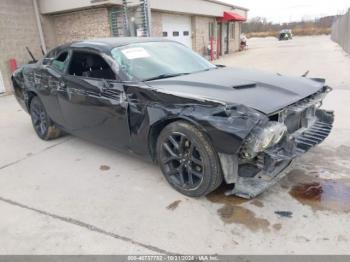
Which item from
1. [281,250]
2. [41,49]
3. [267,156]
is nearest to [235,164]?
[267,156]

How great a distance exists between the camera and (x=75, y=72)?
4086mm

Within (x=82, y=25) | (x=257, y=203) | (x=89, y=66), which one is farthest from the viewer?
(x=82, y=25)

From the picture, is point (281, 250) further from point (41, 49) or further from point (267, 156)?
point (41, 49)

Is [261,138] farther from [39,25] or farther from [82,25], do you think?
[39,25]

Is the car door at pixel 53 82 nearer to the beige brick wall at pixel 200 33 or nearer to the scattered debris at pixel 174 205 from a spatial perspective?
the scattered debris at pixel 174 205

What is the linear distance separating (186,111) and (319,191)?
157cm

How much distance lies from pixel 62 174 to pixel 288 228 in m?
2.67

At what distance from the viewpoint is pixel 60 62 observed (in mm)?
4324

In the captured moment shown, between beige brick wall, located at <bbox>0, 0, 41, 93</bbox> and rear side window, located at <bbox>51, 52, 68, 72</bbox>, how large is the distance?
7175 mm

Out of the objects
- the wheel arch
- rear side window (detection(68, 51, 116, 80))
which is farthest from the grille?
rear side window (detection(68, 51, 116, 80))

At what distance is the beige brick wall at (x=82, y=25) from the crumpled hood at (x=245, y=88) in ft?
28.2

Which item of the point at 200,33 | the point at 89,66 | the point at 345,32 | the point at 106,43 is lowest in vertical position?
the point at 345,32

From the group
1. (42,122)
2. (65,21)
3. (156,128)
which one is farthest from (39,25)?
(156,128)

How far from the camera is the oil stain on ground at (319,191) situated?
110 inches
